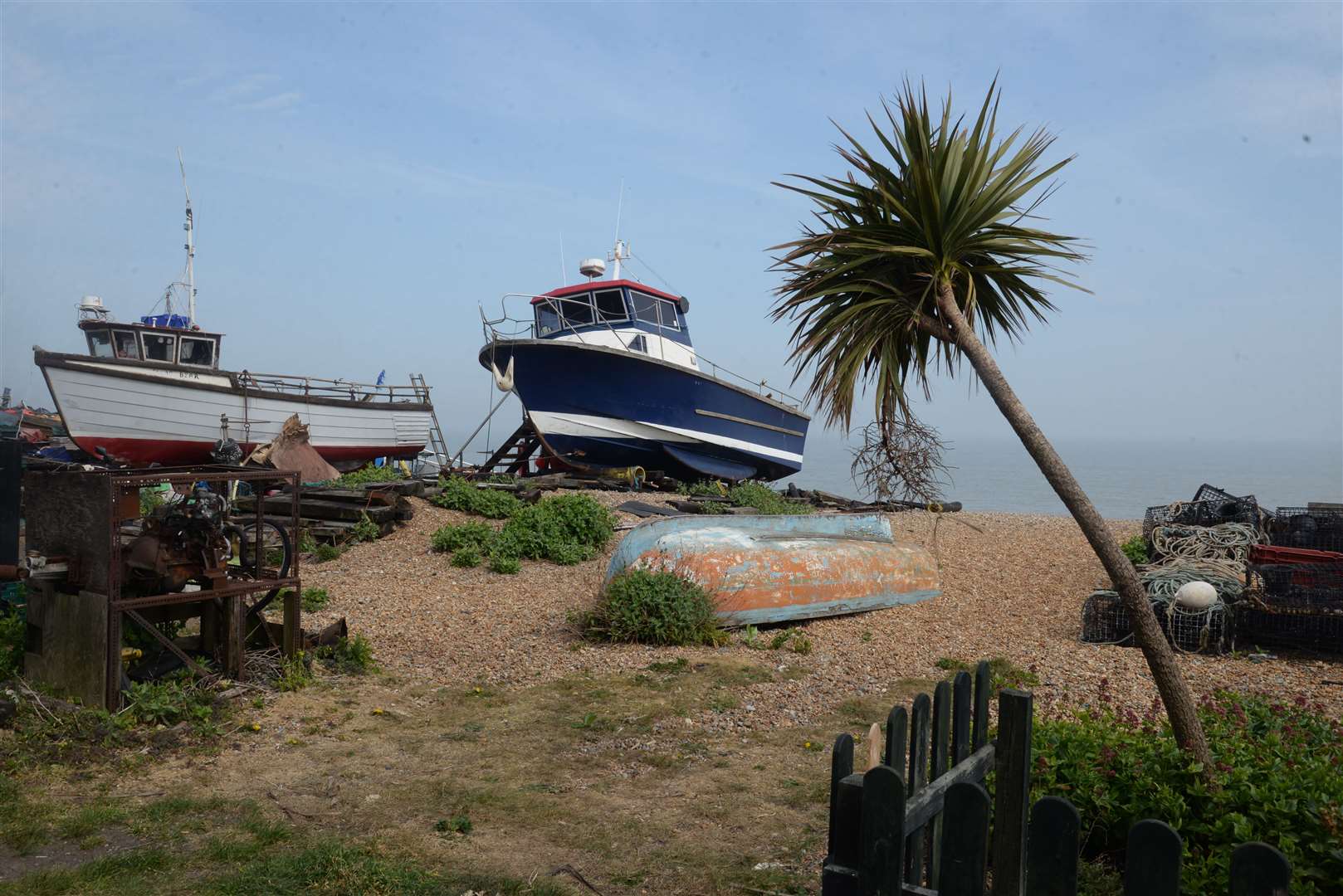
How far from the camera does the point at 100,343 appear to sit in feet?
70.8

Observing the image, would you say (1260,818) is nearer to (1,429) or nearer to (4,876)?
(4,876)

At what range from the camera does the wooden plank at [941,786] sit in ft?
9.91

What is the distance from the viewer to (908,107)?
4836 mm

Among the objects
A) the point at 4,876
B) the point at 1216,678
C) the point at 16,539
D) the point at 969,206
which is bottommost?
the point at 4,876

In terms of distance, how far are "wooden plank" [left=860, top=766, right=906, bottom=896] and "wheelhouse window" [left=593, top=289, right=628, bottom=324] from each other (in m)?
21.3

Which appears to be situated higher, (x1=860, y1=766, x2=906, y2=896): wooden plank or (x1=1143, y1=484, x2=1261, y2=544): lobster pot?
(x1=1143, y1=484, x2=1261, y2=544): lobster pot

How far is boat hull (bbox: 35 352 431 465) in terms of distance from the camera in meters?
19.8

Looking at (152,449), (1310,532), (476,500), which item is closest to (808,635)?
(1310,532)

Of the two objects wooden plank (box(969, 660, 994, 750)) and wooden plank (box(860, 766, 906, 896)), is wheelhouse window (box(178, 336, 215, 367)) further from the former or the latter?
wooden plank (box(860, 766, 906, 896))

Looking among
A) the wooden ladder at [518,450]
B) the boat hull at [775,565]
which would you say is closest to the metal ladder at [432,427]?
the wooden ladder at [518,450]

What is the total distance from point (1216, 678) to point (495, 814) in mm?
6177

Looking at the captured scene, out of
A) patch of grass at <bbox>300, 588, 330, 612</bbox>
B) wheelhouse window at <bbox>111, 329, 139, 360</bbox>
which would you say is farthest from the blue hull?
patch of grass at <bbox>300, 588, 330, 612</bbox>

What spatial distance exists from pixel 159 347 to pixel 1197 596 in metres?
22.1

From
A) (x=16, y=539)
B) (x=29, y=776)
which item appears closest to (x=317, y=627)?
(x=16, y=539)
